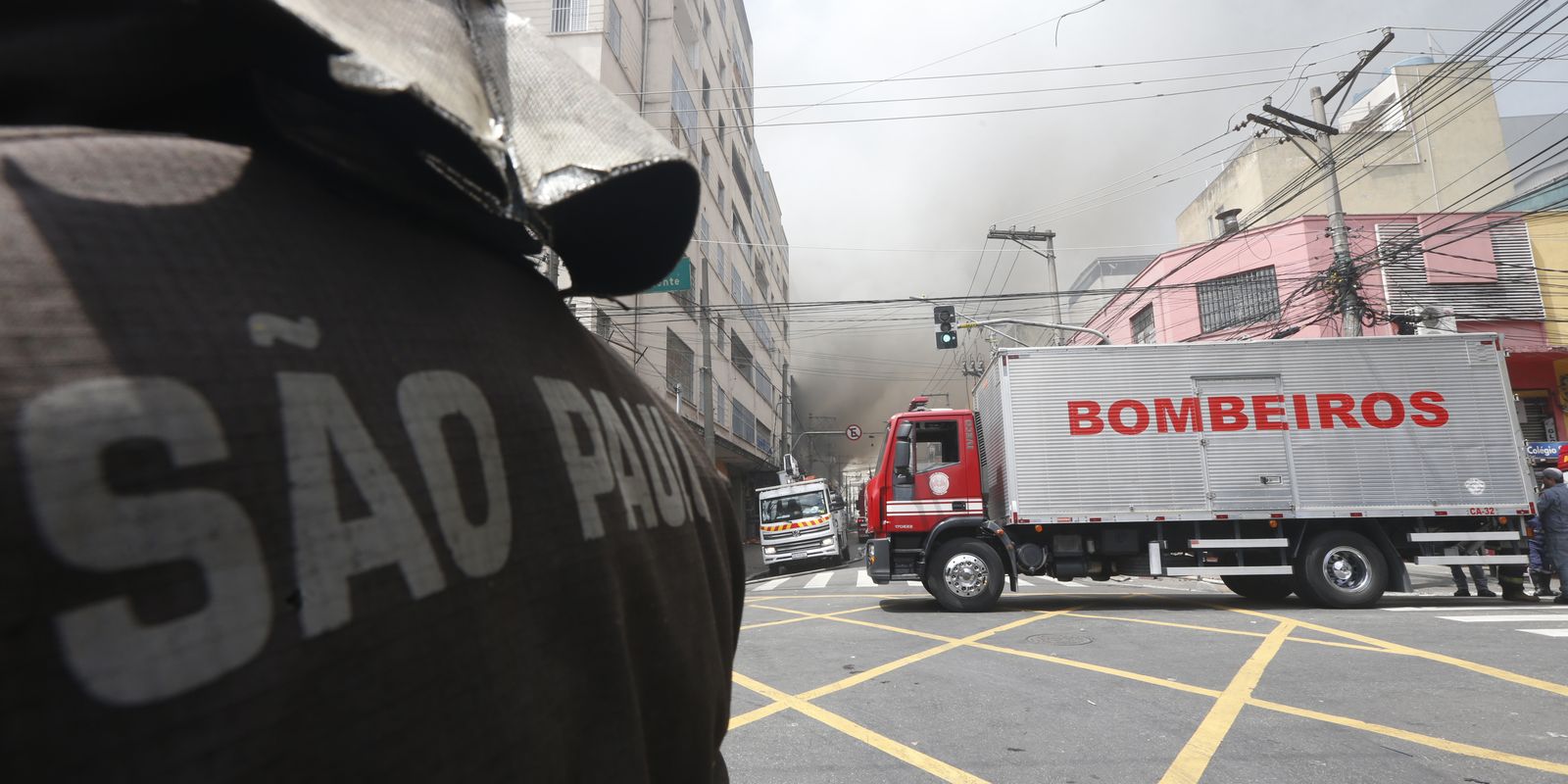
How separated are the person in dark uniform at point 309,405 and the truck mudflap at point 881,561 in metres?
8.41

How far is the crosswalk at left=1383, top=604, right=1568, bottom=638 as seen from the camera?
6477mm

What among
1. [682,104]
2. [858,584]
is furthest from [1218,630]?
[682,104]

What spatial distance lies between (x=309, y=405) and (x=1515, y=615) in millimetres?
10305

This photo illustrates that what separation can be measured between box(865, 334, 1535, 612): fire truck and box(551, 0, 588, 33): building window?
40.2ft

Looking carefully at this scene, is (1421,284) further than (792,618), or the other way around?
(1421,284)

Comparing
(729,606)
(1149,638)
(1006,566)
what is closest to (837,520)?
(1006,566)

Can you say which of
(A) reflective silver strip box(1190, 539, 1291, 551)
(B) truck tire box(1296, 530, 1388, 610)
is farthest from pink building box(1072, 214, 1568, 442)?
(A) reflective silver strip box(1190, 539, 1291, 551)

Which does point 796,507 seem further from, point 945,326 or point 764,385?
point 764,385

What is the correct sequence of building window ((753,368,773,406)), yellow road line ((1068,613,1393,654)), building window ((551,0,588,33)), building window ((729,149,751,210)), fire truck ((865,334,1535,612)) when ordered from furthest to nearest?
building window ((753,368,773,406)) → building window ((729,149,751,210)) → building window ((551,0,588,33)) → fire truck ((865,334,1535,612)) → yellow road line ((1068,613,1393,654))

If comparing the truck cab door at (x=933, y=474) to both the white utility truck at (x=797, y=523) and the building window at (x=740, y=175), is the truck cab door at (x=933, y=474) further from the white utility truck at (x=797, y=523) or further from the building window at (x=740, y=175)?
the building window at (x=740, y=175)

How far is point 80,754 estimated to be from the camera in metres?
0.38

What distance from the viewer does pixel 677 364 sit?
20594 mm

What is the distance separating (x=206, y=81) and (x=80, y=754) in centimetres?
53

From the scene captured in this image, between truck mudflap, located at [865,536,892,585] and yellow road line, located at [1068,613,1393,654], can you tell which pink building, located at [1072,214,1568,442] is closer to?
yellow road line, located at [1068,613,1393,654]
